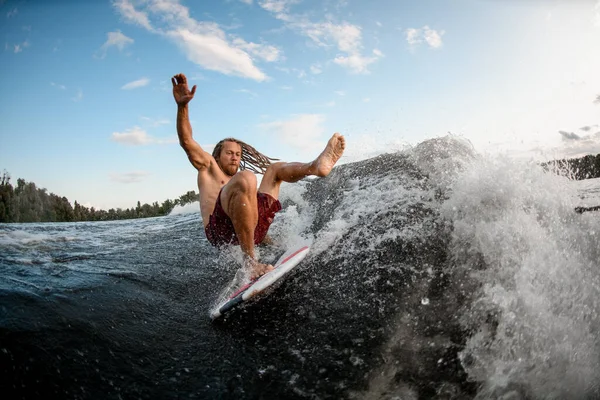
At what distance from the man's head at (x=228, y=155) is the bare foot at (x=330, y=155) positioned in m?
1.38

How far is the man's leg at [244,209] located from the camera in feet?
9.61

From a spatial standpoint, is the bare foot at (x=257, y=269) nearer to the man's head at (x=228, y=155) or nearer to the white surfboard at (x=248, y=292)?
the white surfboard at (x=248, y=292)

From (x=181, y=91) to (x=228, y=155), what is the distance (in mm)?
888

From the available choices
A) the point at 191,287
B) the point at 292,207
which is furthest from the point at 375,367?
the point at 292,207

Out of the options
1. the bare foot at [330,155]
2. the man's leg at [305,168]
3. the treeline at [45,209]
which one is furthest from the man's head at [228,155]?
the treeline at [45,209]

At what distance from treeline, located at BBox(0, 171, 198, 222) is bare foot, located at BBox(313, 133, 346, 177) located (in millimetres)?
17966

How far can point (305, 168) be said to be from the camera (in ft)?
10.2

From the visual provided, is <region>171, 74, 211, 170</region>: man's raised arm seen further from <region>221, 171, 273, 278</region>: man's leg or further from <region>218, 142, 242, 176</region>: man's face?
<region>221, 171, 273, 278</region>: man's leg

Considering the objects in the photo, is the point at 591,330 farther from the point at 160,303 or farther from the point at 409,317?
the point at 160,303

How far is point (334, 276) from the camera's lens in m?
2.90

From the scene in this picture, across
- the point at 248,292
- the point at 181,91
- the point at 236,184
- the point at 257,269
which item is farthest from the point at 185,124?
the point at 248,292

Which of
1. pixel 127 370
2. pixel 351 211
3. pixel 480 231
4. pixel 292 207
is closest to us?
pixel 127 370

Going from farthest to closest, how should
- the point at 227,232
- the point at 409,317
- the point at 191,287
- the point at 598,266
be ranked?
the point at 227,232
the point at 191,287
the point at 598,266
the point at 409,317

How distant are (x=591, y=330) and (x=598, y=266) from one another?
625mm
